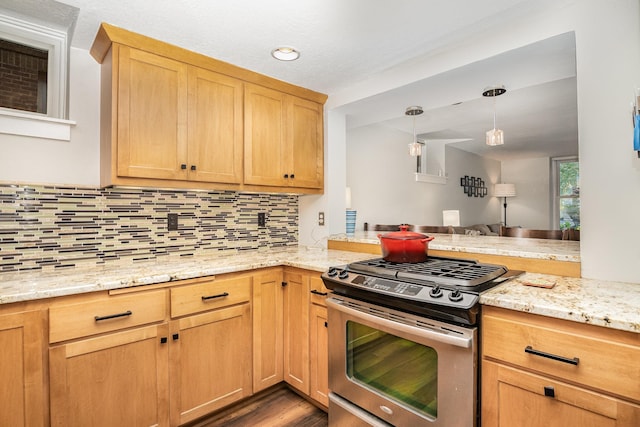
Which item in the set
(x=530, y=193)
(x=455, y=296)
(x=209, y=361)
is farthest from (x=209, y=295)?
(x=530, y=193)

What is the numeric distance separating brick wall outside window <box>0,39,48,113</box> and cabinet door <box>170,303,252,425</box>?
1.47m

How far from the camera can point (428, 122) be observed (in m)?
4.14

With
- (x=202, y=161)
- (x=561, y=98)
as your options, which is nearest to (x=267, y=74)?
(x=202, y=161)

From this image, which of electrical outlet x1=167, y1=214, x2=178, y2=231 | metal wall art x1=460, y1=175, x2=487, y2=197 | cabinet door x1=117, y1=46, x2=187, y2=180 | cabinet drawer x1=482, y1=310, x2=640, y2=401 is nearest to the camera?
cabinet drawer x1=482, y1=310, x2=640, y2=401

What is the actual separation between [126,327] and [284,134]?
1.63 metres

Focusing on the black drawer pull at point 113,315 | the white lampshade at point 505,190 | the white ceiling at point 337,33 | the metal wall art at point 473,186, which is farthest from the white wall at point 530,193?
the black drawer pull at point 113,315

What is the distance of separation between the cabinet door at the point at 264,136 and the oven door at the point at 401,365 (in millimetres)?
1109

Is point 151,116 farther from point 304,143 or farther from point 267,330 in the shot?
point 267,330

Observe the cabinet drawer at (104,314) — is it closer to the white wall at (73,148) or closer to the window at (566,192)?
the white wall at (73,148)

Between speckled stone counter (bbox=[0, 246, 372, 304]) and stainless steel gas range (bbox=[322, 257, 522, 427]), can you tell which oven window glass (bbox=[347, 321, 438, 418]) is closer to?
stainless steel gas range (bbox=[322, 257, 522, 427])

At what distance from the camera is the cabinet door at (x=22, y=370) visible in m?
1.28

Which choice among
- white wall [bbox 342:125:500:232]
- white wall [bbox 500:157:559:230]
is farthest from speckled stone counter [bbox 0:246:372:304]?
white wall [bbox 500:157:559:230]

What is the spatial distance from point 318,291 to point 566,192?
7.62m

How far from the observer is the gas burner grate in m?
1.37
